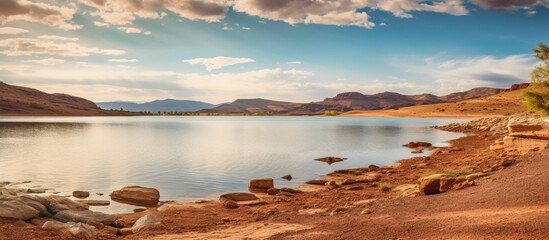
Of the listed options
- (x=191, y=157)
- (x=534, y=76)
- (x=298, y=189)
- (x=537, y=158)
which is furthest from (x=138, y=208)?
(x=534, y=76)

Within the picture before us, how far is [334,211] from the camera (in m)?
15.4

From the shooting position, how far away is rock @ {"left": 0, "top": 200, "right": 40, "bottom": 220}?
14377 millimetres

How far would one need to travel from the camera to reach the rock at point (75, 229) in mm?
13141

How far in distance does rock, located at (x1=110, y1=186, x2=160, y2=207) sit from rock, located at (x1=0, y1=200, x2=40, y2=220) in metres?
5.49

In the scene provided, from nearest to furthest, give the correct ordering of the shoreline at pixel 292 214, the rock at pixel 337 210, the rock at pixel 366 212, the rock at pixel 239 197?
1. the shoreline at pixel 292 214
2. the rock at pixel 366 212
3. the rock at pixel 337 210
4. the rock at pixel 239 197

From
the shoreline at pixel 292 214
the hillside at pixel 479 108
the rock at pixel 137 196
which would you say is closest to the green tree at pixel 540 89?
the shoreline at pixel 292 214

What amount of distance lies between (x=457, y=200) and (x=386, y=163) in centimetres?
2300

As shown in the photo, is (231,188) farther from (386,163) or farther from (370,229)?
(386,163)

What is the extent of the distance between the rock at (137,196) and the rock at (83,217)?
3891 millimetres

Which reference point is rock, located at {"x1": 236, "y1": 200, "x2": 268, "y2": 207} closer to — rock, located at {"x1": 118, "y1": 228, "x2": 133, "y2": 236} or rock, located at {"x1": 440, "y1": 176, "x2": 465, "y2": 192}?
rock, located at {"x1": 118, "y1": 228, "x2": 133, "y2": 236}

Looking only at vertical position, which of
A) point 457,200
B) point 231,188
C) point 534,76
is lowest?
point 231,188

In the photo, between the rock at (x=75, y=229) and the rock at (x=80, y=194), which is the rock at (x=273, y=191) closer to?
the rock at (x=80, y=194)

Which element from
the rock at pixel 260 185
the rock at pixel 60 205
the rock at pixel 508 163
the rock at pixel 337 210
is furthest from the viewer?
the rock at pixel 260 185

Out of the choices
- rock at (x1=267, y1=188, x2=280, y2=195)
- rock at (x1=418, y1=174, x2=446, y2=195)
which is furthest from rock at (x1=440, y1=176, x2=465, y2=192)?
rock at (x1=267, y1=188, x2=280, y2=195)
